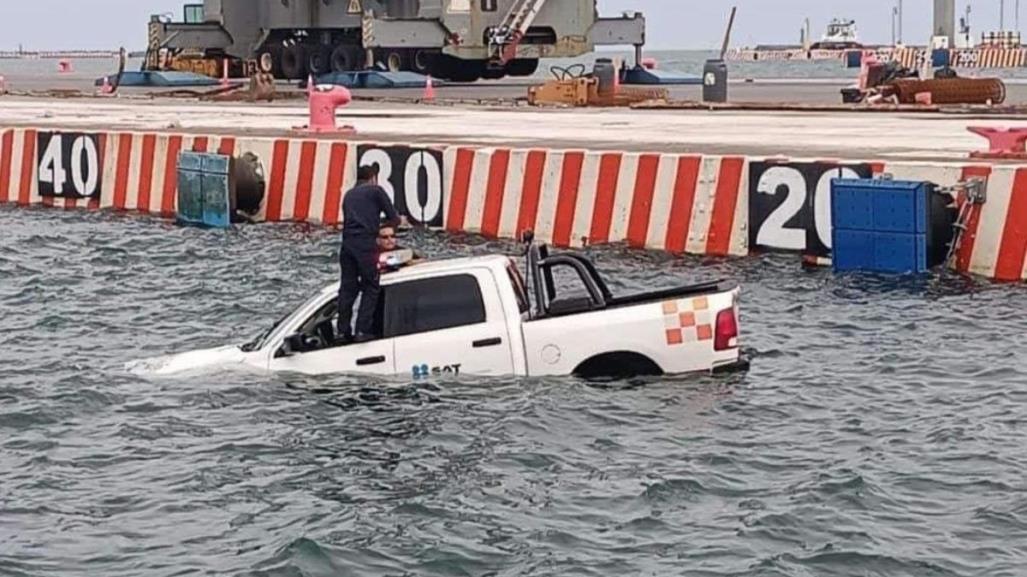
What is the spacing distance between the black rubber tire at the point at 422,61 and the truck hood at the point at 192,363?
47.5m

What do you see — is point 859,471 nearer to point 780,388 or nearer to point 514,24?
point 780,388

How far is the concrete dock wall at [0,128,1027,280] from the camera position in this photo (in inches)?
928

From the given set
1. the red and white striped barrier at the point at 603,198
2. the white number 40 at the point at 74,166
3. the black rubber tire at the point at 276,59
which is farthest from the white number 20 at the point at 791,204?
the black rubber tire at the point at 276,59

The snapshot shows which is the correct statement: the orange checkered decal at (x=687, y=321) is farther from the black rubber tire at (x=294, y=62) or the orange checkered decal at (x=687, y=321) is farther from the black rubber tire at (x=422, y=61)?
the black rubber tire at (x=294, y=62)

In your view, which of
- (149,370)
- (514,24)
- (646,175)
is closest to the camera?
(149,370)

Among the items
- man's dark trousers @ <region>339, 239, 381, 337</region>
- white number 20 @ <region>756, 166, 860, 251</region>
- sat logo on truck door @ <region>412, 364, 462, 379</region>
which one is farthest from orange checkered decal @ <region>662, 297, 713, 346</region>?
white number 20 @ <region>756, 166, 860, 251</region>

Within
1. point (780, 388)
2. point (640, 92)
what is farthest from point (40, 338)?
point (640, 92)

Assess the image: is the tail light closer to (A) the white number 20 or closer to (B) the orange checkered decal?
Result: (B) the orange checkered decal

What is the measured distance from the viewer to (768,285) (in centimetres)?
2273

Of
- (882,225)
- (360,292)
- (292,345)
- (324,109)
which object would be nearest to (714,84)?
(324,109)

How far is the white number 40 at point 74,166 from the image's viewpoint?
34594 millimetres

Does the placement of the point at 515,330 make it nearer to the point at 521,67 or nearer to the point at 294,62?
the point at 294,62

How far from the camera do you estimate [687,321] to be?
1569 centimetres

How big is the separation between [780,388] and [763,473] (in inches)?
121
